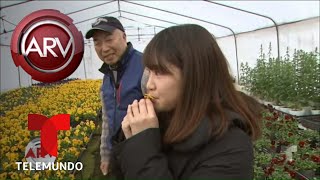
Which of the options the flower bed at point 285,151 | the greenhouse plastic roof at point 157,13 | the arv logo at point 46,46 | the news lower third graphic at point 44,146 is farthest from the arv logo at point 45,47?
the flower bed at point 285,151

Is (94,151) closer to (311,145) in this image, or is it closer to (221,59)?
(221,59)

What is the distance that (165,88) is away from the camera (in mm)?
779

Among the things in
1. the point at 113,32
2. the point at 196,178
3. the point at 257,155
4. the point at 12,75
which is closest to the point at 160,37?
the point at 196,178

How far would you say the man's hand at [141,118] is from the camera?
77cm

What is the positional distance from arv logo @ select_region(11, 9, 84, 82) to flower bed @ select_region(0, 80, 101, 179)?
0.08m

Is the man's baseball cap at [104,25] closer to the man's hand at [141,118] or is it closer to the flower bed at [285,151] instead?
the man's hand at [141,118]

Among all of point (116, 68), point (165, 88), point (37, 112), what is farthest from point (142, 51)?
point (165, 88)

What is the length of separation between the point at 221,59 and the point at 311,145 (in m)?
2.56

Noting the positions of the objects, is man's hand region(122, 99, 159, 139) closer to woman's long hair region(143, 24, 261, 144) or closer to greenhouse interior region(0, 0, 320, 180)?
woman's long hair region(143, 24, 261, 144)

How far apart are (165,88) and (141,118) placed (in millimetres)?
79

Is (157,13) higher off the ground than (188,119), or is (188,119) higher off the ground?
(157,13)

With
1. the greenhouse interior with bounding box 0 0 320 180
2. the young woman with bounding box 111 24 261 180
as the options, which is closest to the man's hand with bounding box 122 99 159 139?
the young woman with bounding box 111 24 261 180

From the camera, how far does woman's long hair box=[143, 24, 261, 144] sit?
76 cm

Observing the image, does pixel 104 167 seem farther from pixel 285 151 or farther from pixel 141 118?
pixel 285 151
